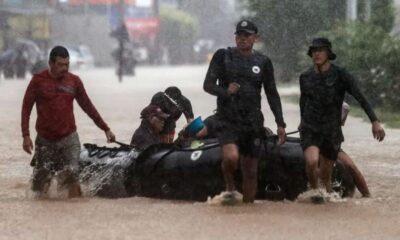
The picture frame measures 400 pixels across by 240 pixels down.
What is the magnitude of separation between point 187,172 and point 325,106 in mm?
1369

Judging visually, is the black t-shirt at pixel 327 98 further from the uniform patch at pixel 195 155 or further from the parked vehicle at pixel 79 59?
the parked vehicle at pixel 79 59

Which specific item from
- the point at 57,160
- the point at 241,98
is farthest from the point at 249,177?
the point at 57,160

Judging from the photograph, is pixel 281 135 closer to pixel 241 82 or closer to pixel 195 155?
pixel 241 82

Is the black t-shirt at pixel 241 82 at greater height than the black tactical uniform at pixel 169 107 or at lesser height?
greater

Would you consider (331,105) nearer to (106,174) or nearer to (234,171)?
(234,171)

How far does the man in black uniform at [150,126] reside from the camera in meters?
12.6

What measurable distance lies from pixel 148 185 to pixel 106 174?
542 millimetres

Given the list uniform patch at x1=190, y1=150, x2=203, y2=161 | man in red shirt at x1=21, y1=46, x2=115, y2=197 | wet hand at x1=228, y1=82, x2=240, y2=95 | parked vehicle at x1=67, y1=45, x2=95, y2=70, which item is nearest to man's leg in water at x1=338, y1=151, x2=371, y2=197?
uniform patch at x1=190, y1=150, x2=203, y2=161

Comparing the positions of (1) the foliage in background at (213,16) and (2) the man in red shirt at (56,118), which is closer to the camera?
(2) the man in red shirt at (56,118)

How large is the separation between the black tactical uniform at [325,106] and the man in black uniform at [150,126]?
2040 millimetres

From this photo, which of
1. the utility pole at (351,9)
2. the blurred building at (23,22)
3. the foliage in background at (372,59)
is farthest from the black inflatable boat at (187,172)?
Answer: the blurred building at (23,22)

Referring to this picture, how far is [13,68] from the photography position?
56594 millimetres

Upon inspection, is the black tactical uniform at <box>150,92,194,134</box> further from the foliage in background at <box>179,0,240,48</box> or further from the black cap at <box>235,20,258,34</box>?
the foliage in background at <box>179,0,240,48</box>

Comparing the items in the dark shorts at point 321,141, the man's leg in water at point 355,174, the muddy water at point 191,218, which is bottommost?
the muddy water at point 191,218
